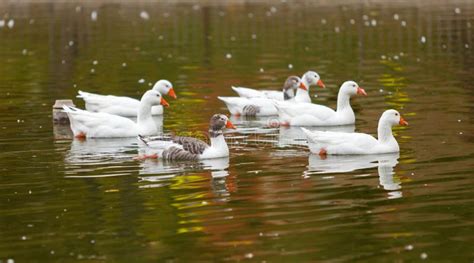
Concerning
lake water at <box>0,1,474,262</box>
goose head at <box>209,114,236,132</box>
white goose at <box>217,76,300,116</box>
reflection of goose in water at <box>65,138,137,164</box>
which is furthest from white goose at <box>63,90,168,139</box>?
white goose at <box>217,76,300,116</box>

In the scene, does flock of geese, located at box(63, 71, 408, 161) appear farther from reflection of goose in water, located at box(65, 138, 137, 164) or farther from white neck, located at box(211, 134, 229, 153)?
reflection of goose in water, located at box(65, 138, 137, 164)

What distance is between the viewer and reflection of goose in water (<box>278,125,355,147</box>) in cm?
2275

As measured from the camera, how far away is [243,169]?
766 inches

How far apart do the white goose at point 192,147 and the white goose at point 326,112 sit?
4617 mm

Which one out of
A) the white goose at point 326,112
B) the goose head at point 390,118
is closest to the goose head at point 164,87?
the white goose at point 326,112

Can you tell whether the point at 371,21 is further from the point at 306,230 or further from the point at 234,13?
the point at 306,230

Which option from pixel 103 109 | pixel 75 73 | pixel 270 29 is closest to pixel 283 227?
pixel 103 109

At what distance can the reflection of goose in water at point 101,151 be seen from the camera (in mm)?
20859

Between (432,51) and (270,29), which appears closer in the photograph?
(432,51)

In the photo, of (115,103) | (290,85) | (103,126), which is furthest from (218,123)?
(290,85)

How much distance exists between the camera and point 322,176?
1853 cm

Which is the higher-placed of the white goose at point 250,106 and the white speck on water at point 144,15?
the white speck on water at point 144,15

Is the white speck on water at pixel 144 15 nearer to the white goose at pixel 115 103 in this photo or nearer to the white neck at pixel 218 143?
the white goose at pixel 115 103

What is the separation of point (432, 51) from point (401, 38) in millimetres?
4893
